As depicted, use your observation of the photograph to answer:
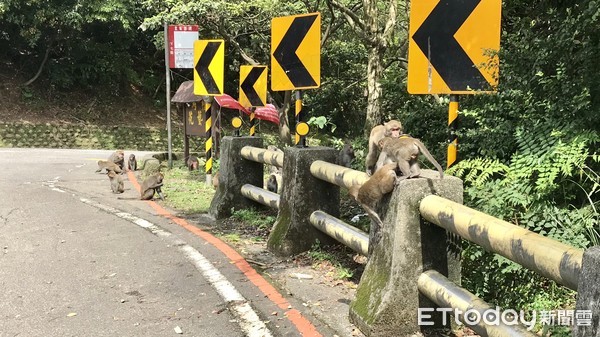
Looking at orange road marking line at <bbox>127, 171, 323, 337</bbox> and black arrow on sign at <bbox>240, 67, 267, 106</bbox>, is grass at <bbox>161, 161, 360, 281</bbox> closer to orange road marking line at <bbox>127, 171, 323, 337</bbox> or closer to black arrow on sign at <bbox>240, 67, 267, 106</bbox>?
orange road marking line at <bbox>127, 171, 323, 337</bbox>

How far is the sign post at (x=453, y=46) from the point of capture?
405 cm

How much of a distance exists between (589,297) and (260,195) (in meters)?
4.97

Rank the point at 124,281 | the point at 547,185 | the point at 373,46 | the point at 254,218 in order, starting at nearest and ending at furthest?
the point at 547,185 < the point at 124,281 < the point at 254,218 < the point at 373,46

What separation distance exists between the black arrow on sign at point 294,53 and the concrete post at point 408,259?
239 cm

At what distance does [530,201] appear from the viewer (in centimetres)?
418

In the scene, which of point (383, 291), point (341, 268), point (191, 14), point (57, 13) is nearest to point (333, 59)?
point (191, 14)

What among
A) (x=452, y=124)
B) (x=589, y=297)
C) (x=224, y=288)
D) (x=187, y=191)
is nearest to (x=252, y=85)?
(x=187, y=191)

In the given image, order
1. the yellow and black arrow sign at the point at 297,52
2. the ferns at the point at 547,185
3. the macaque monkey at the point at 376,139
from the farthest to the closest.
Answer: the yellow and black arrow sign at the point at 297,52 → the macaque monkey at the point at 376,139 → the ferns at the point at 547,185

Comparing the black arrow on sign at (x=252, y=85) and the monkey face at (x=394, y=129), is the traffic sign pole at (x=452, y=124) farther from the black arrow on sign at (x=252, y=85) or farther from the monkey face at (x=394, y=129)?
the black arrow on sign at (x=252, y=85)

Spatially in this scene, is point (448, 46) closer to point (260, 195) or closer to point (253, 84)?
point (260, 195)

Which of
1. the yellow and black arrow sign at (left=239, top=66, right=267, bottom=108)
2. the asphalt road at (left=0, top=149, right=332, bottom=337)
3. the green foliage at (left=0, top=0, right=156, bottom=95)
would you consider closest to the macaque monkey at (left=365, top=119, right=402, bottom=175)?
the asphalt road at (left=0, top=149, right=332, bottom=337)

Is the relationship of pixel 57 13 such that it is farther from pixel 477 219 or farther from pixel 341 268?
pixel 477 219

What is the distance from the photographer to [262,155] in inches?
263

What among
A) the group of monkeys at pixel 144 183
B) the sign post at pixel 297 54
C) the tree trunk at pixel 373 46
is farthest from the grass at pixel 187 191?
the tree trunk at pixel 373 46
